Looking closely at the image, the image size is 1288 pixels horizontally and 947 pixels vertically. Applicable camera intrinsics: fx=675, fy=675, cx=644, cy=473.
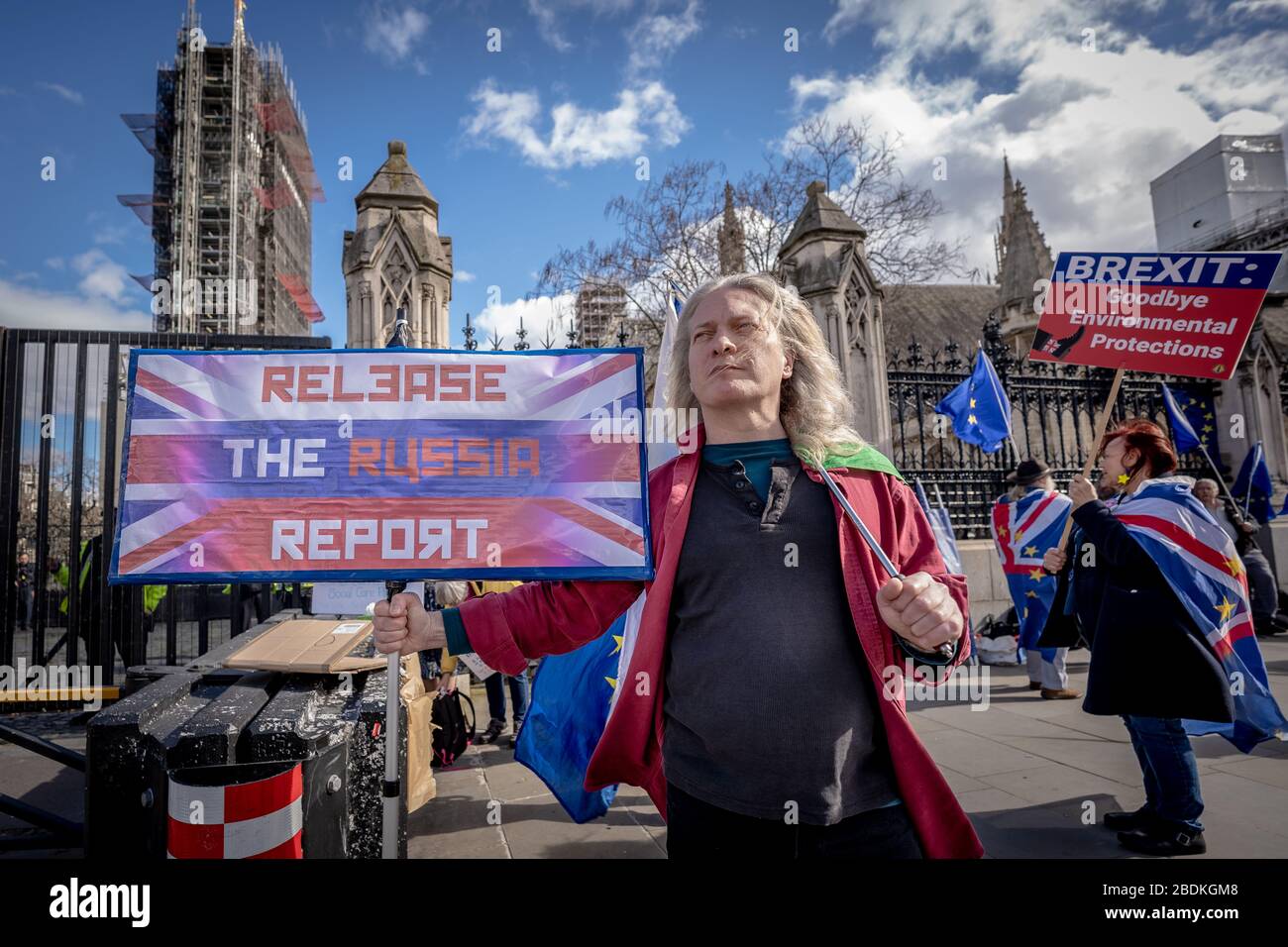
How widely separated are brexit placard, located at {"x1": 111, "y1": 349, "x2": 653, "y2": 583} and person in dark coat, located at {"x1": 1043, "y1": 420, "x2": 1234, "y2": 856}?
9.95ft

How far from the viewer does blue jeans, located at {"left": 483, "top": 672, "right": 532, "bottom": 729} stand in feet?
19.2

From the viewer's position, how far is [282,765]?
2.24 m

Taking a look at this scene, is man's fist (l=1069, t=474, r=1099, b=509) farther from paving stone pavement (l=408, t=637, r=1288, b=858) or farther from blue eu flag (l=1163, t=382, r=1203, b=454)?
blue eu flag (l=1163, t=382, r=1203, b=454)

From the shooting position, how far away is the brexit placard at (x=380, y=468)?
207 cm

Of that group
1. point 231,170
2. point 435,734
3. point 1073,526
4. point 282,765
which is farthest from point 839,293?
point 231,170

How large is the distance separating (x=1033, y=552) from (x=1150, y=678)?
370 cm

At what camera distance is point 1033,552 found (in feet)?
22.9

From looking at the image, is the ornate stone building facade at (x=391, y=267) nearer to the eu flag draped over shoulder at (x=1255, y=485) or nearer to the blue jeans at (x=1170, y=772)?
the blue jeans at (x=1170, y=772)

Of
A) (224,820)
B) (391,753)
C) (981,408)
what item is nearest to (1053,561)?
(391,753)

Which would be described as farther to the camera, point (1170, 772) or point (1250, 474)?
point (1250, 474)

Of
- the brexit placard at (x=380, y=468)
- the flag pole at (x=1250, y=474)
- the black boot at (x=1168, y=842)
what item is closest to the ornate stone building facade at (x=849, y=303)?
the black boot at (x=1168, y=842)

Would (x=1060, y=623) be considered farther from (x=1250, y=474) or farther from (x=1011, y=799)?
(x=1250, y=474)

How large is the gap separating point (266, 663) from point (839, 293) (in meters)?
7.67
